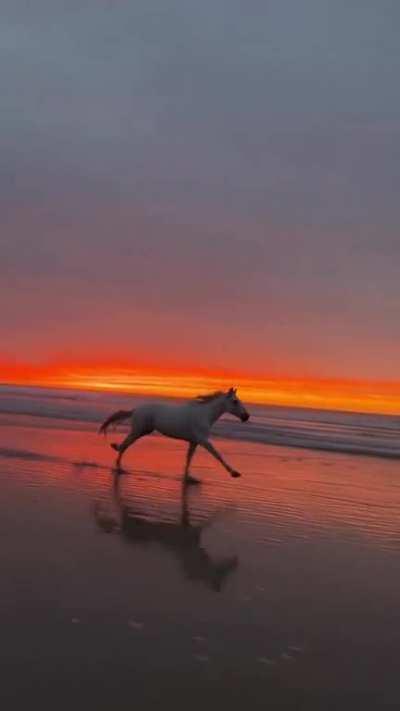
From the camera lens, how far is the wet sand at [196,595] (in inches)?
136

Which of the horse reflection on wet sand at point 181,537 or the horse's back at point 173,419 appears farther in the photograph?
the horse's back at point 173,419

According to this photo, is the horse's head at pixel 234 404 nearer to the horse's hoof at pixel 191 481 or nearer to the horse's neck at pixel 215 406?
the horse's neck at pixel 215 406

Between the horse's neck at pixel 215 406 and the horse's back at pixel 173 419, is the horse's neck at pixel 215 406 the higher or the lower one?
the higher one

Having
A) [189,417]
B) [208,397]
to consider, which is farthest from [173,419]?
[208,397]

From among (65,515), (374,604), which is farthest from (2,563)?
(374,604)

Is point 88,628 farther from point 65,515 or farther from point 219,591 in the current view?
point 65,515

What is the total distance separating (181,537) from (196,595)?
1.87 meters

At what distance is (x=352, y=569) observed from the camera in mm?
5750

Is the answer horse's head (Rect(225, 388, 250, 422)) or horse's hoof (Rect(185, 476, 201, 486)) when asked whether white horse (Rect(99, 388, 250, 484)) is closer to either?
horse's head (Rect(225, 388, 250, 422))

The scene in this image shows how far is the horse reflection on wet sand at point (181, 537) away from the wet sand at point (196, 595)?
0.02 meters

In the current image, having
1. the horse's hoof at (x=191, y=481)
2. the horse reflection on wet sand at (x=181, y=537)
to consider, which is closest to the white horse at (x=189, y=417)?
the horse's hoof at (x=191, y=481)

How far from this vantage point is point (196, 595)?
4.87 meters

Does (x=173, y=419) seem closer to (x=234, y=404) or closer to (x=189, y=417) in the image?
(x=189, y=417)

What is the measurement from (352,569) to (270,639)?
1885 mm
